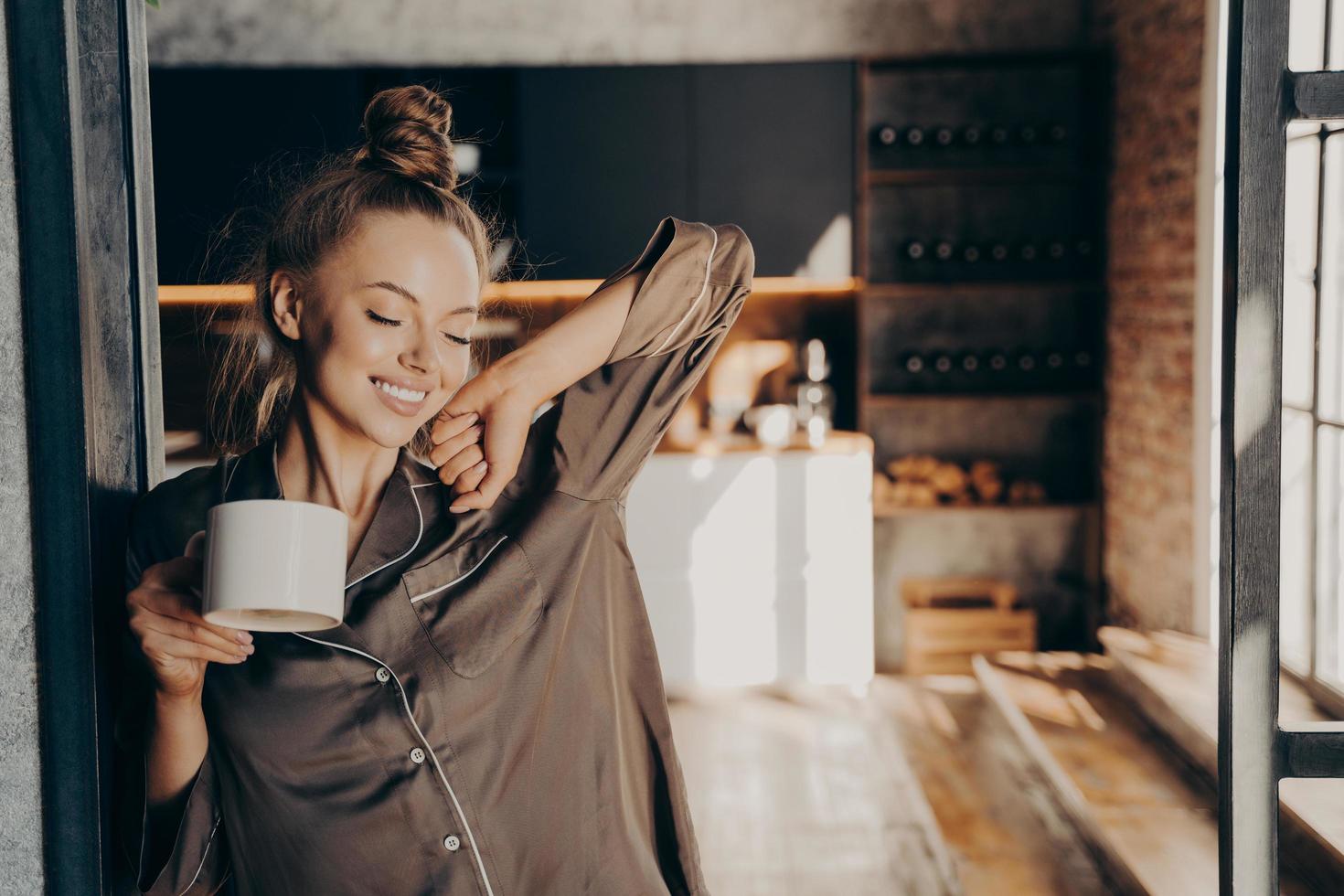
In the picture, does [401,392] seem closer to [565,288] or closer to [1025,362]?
[565,288]

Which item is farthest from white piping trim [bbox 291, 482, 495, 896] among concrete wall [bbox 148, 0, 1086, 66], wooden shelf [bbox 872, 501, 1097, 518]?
concrete wall [bbox 148, 0, 1086, 66]

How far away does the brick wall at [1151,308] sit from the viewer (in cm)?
397

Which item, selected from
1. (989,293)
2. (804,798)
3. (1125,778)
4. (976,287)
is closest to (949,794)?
(804,798)

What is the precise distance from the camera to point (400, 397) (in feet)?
3.46

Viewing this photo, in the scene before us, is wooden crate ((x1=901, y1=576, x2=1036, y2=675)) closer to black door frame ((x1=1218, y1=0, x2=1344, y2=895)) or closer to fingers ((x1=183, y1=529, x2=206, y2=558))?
black door frame ((x1=1218, y1=0, x2=1344, y2=895))

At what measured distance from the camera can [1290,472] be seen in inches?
128

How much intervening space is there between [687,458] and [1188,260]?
1973 millimetres

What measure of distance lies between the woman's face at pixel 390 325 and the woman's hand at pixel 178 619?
0.79 ft

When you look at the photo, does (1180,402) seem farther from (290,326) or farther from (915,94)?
(290,326)

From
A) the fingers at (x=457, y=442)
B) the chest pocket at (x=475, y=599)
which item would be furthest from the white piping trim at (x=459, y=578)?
the fingers at (x=457, y=442)

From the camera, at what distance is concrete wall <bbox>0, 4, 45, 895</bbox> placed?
0.88 meters

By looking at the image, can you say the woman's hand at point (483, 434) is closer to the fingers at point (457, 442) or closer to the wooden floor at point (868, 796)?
the fingers at point (457, 442)

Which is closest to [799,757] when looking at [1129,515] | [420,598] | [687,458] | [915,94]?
[687,458]

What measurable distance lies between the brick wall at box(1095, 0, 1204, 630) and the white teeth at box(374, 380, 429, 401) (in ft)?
11.7
